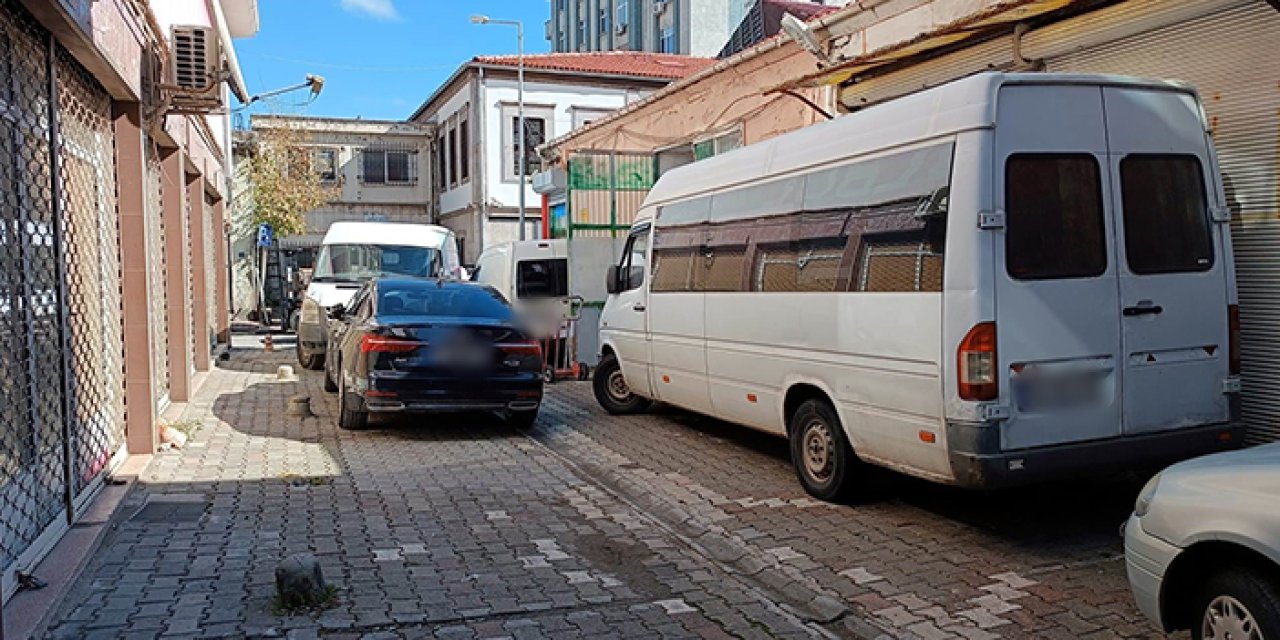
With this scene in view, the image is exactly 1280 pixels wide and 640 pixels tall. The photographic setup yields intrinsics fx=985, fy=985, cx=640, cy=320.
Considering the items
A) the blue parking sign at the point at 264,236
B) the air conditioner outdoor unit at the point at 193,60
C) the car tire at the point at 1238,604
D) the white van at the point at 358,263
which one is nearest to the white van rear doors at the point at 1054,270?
the car tire at the point at 1238,604

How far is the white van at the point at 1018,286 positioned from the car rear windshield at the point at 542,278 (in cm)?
895

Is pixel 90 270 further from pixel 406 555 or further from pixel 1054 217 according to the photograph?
pixel 1054 217

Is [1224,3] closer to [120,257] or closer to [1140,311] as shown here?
[1140,311]

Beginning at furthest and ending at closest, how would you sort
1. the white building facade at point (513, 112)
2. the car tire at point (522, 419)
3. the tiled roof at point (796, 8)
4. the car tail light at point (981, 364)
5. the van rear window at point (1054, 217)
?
the white building facade at point (513, 112) < the tiled roof at point (796, 8) < the car tire at point (522, 419) < the van rear window at point (1054, 217) < the car tail light at point (981, 364)

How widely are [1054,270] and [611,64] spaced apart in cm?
2920

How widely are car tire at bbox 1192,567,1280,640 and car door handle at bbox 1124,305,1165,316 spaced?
223cm

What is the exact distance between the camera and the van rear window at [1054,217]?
5.50m

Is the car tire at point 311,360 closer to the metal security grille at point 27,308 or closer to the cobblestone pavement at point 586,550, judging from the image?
the cobblestone pavement at point 586,550

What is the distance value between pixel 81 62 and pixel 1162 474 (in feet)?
22.9

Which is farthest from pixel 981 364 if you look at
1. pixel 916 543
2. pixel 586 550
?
pixel 586 550

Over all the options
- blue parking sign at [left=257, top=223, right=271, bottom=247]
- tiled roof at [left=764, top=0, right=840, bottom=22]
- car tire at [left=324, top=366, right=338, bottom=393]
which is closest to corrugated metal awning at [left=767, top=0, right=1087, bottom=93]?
car tire at [left=324, top=366, right=338, bottom=393]

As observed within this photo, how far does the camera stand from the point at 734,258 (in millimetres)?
8102

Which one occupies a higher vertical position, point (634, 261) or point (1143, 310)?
point (634, 261)

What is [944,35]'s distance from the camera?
353 inches
